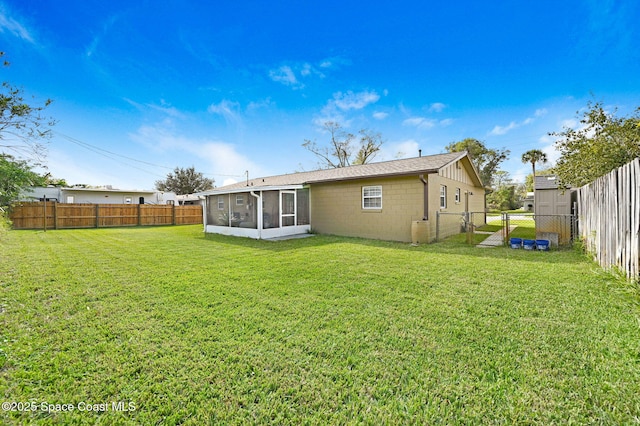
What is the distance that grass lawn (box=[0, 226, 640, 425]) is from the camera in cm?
195

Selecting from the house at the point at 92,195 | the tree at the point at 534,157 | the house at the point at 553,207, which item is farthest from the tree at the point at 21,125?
the tree at the point at 534,157

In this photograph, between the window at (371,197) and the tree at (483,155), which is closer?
the window at (371,197)

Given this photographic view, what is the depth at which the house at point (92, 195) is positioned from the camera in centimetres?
2174

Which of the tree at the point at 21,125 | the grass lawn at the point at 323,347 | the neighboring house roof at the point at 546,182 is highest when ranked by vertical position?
the tree at the point at 21,125

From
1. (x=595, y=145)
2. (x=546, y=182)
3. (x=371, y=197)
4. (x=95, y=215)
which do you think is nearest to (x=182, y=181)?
(x=95, y=215)

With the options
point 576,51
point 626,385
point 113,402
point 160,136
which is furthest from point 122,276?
point 160,136

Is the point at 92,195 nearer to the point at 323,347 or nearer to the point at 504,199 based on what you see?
the point at 323,347

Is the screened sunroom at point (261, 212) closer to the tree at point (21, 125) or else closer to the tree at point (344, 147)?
the tree at point (21, 125)

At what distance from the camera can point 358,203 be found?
11688mm

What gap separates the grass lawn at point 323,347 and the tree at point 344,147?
87.6 feet

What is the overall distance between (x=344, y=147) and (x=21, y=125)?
26.7m

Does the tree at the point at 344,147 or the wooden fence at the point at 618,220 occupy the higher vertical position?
the tree at the point at 344,147

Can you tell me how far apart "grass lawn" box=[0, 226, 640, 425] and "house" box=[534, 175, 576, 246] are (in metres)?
5.13

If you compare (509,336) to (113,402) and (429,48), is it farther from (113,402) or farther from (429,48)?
(429,48)
